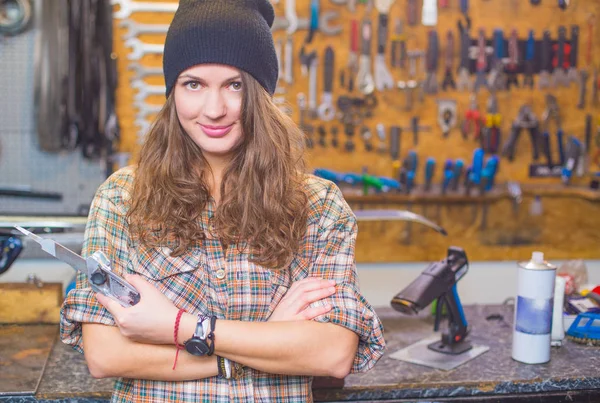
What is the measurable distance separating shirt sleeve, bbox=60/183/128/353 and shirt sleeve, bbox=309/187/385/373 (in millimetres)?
421

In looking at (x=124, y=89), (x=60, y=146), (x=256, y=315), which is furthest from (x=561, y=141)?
(x=256, y=315)

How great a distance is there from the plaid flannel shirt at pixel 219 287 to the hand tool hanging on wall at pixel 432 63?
7.24ft

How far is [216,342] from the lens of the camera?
149 centimetres

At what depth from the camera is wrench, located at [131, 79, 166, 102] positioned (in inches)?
140

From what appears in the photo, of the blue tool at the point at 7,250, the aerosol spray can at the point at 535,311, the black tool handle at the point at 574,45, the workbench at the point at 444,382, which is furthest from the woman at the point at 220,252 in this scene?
the black tool handle at the point at 574,45

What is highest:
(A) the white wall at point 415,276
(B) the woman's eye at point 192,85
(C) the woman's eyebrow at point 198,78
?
(C) the woman's eyebrow at point 198,78

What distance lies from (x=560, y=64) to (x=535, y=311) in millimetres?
2032

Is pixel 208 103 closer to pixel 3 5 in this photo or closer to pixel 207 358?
pixel 207 358

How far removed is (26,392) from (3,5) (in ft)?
6.99

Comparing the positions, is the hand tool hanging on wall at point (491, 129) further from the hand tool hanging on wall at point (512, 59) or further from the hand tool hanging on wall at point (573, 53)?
the hand tool hanging on wall at point (573, 53)

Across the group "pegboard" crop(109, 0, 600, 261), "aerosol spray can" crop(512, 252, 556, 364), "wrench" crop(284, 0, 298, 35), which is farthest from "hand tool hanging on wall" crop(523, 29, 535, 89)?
"aerosol spray can" crop(512, 252, 556, 364)

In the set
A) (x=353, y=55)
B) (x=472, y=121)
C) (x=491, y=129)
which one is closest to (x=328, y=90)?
(x=353, y=55)

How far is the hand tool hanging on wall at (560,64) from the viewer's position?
380cm

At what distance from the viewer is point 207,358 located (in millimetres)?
1545
